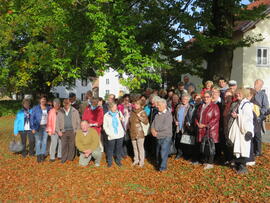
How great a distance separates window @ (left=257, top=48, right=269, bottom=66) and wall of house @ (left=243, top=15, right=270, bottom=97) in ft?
1.00

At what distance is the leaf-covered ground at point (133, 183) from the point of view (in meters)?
5.94

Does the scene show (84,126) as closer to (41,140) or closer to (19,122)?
(41,140)

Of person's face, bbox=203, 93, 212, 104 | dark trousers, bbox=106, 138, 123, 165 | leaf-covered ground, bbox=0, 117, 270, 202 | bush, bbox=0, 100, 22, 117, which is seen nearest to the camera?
leaf-covered ground, bbox=0, 117, 270, 202

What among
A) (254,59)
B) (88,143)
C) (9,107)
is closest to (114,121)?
(88,143)

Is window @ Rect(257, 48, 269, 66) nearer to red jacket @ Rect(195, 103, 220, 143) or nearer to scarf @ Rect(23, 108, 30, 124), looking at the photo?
red jacket @ Rect(195, 103, 220, 143)

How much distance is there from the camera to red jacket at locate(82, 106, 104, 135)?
8758mm

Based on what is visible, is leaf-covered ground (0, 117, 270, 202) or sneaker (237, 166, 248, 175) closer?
leaf-covered ground (0, 117, 270, 202)

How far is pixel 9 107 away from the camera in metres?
30.9

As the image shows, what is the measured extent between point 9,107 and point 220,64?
25757 millimetres

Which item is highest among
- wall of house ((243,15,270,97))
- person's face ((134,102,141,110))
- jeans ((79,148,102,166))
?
wall of house ((243,15,270,97))

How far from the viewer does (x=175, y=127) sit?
8.52 metres

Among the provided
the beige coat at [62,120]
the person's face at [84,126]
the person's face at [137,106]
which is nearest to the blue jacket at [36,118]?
the beige coat at [62,120]

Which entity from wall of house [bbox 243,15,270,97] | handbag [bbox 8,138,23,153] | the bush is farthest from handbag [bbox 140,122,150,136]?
the bush

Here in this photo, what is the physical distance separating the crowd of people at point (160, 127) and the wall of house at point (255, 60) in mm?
14975
